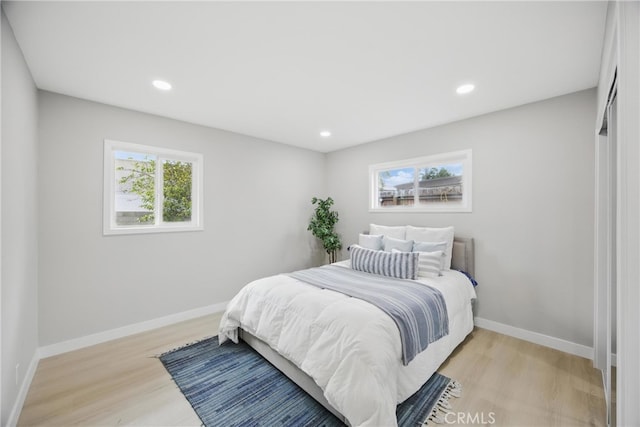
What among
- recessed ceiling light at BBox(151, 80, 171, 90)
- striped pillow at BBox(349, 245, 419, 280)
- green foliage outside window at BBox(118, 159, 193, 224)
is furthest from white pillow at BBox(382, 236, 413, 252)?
recessed ceiling light at BBox(151, 80, 171, 90)

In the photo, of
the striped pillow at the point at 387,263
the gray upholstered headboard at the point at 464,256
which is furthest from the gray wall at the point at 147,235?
the gray upholstered headboard at the point at 464,256

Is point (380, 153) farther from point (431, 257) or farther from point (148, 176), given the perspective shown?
point (148, 176)

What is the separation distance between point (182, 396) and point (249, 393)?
490 millimetres

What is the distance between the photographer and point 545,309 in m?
2.70

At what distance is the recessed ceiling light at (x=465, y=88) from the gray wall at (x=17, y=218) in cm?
329

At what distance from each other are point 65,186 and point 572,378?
482 cm

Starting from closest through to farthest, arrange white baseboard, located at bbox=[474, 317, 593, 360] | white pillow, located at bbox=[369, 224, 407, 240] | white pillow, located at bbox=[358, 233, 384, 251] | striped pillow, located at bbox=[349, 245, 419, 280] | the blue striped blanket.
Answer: the blue striped blanket < white baseboard, located at bbox=[474, 317, 593, 360] < striped pillow, located at bbox=[349, 245, 419, 280] < white pillow, located at bbox=[358, 233, 384, 251] < white pillow, located at bbox=[369, 224, 407, 240]

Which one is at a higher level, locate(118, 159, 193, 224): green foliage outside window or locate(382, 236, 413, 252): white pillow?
locate(118, 159, 193, 224): green foliage outside window

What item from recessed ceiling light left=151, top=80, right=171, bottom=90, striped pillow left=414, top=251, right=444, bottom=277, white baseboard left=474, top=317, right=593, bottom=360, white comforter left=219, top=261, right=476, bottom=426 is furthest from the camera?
striped pillow left=414, top=251, right=444, bottom=277

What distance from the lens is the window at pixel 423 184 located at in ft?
11.1

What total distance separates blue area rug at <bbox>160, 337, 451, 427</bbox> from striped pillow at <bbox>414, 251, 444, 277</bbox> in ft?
3.16

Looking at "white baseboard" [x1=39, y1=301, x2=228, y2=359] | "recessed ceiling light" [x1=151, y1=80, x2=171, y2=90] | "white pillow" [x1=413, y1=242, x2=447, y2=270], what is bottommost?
"white baseboard" [x1=39, y1=301, x2=228, y2=359]

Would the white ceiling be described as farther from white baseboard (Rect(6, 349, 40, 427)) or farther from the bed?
white baseboard (Rect(6, 349, 40, 427))

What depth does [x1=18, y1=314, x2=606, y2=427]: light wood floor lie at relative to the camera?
68.7 inches
